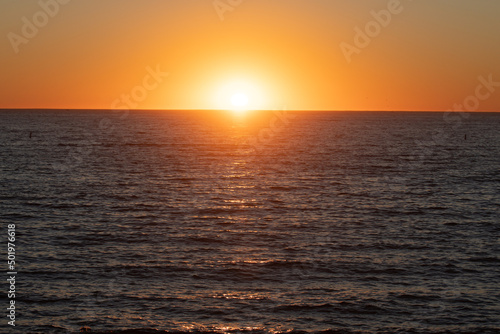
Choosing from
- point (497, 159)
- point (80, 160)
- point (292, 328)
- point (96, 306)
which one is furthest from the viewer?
point (497, 159)

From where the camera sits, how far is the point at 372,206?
52.8 metres

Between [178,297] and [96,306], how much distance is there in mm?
4022

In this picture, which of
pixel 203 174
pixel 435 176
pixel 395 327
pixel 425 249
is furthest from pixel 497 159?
pixel 395 327

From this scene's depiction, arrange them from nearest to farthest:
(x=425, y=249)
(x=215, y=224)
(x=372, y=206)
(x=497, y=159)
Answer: (x=425, y=249)
(x=215, y=224)
(x=372, y=206)
(x=497, y=159)

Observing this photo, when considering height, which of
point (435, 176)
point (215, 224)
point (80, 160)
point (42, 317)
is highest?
point (80, 160)

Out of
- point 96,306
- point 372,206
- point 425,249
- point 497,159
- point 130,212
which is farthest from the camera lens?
point 497,159

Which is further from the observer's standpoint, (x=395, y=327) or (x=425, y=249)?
(x=425, y=249)

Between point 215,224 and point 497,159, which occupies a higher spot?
point 497,159

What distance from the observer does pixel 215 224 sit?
4450cm

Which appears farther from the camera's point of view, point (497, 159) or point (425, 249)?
point (497, 159)

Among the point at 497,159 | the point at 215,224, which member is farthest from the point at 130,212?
the point at 497,159

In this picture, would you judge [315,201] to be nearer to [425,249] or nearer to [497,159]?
[425,249]

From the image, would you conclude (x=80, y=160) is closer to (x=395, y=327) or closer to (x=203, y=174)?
(x=203, y=174)

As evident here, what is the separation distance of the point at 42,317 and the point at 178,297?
648 cm
